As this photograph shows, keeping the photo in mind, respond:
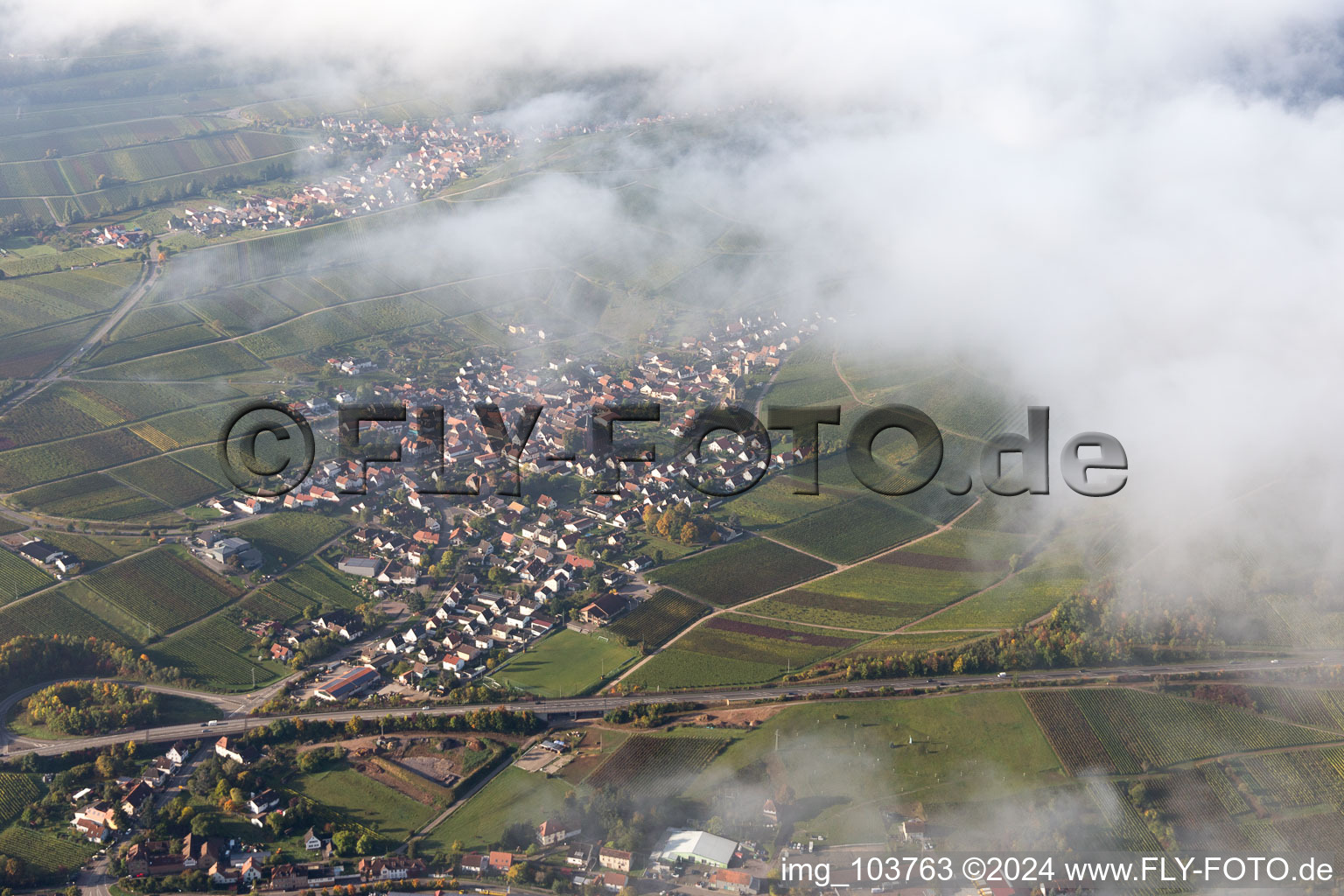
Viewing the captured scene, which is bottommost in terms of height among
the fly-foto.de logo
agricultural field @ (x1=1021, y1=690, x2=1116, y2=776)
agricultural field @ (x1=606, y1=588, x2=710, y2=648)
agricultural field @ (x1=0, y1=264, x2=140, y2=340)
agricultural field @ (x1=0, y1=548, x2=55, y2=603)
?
agricultural field @ (x1=1021, y1=690, x2=1116, y2=776)

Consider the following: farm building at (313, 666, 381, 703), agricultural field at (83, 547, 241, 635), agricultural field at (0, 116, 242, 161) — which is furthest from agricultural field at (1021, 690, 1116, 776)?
agricultural field at (0, 116, 242, 161)

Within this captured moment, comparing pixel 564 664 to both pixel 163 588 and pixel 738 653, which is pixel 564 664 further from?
pixel 163 588

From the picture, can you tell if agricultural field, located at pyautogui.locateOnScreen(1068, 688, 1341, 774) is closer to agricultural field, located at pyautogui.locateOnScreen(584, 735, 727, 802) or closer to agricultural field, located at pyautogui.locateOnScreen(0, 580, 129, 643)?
agricultural field, located at pyautogui.locateOnScreen(584, 735, 727, 802)

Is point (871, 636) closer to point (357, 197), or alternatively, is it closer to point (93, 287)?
point (93, 287)

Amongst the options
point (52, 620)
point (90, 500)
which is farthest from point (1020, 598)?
point (90, 500)

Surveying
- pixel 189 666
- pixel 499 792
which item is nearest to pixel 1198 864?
pixel 499 792

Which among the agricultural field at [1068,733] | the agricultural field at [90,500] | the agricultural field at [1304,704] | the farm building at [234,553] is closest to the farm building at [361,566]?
the farm building at [234,553]
